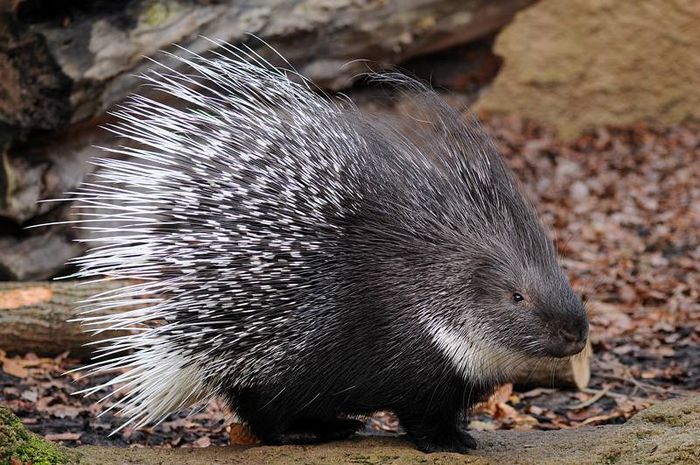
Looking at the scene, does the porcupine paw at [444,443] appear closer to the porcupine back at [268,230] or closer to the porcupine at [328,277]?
the porcupine at [328,277]

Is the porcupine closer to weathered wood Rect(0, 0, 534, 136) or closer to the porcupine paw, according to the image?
the porcupine paw

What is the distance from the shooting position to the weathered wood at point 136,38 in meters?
5.24

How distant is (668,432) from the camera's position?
3.50 meters

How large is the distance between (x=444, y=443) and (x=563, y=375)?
151 centimetres

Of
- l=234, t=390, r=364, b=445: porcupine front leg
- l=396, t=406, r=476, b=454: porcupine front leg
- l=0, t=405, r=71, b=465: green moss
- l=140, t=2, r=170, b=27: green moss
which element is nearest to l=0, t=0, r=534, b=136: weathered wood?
l=140, t=2, r=170, b=27: green moss

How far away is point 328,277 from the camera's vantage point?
345cm

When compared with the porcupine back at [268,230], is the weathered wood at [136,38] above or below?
above

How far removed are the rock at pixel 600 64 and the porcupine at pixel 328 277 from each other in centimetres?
817

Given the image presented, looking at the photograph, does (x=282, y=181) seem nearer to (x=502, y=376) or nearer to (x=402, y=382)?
(x=402, y=382)

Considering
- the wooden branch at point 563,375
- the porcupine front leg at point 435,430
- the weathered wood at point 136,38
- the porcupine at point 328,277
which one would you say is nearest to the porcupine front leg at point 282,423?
the porcupine at point 328,277

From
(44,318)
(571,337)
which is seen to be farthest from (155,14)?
(571,337)

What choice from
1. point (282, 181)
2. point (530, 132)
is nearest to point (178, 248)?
point (282, 181)

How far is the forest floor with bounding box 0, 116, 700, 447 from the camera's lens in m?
4.55

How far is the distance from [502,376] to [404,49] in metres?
3.68
